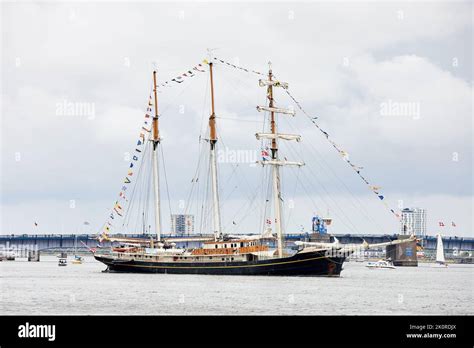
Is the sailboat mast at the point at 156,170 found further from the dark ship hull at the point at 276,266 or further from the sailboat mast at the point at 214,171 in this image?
the sailboat mast at the point at 214,171

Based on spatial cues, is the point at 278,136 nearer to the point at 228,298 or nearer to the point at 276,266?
the point at 276,266

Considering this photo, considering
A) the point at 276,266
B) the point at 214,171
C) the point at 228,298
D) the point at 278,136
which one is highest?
the point at 278,136

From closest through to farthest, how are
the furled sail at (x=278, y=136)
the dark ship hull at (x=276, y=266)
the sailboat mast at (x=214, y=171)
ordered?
the dark ship hull at (x=276, y=266) < the furled sail at (x=278, y=136) < the sailboat mast at (x=214, y=171)

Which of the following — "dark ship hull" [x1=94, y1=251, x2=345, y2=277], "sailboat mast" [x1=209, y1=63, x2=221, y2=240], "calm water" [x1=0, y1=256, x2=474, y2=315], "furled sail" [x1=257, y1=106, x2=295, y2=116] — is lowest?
"calm water" [x1=0, y1=256, x2=474, y2=315]

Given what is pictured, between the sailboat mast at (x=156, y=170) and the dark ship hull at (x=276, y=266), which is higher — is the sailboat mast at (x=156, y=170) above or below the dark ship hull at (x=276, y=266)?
above

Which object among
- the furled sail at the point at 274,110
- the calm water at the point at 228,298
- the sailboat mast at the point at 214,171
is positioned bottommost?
the calm water at the point at 228,298

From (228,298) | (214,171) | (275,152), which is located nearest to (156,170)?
(214,171)

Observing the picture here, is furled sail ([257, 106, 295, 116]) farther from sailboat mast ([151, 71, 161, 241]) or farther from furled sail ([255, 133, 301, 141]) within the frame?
sailboat mast ([151, 71, 161, 241])

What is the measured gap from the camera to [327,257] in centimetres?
12125

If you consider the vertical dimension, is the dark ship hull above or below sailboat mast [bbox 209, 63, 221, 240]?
below

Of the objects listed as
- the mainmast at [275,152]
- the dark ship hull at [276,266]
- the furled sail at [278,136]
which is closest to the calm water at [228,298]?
the dark ship hull at [276,266]

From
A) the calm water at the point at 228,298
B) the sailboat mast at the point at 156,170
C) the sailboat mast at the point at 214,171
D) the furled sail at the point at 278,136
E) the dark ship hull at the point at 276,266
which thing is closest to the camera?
the calm water at the point at 228,298

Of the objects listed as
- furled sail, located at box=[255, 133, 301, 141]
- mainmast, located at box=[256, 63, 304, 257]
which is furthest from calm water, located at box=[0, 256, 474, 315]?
furled sail, located at box=[255, 133, 301, 141]
